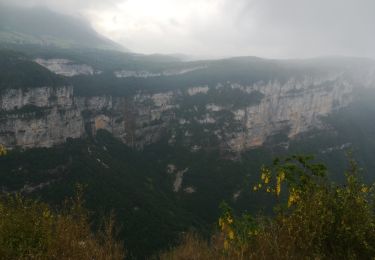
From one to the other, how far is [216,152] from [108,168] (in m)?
47.9

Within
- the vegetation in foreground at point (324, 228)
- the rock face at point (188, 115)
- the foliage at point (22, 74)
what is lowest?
the rock face at point (188, 115)

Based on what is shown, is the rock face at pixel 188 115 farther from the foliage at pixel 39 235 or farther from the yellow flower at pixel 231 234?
the yellow flower at pixel 231 234

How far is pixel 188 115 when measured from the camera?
179500mm

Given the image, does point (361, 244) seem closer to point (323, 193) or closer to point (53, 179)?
point (323, 193)

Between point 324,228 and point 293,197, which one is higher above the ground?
point 293,197

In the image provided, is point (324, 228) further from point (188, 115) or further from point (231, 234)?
point (188, 115)

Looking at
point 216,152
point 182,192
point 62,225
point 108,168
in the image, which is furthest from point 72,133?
point 62,225

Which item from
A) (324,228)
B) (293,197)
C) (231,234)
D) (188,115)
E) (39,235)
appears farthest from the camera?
(188,115)

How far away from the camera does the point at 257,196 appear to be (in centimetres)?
12938

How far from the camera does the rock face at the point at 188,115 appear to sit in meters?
133

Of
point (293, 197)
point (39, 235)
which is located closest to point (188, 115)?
point (293, 197)

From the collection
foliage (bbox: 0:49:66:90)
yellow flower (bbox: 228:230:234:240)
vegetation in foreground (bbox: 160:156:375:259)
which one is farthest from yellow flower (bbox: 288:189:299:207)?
foliage (bbox: 0:49:66:90)

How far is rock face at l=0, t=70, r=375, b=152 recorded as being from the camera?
438ft

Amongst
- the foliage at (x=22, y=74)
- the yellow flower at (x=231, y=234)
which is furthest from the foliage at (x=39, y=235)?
the foliage at (x=22, y=74)
